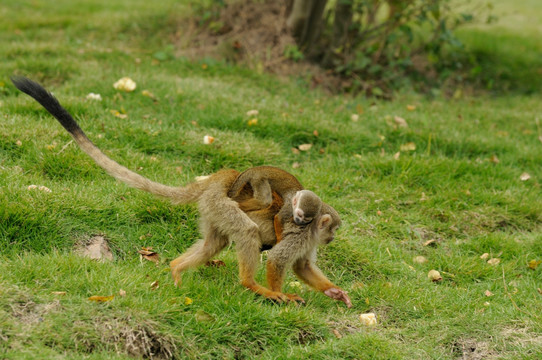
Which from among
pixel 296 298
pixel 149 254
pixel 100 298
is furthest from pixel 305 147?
pixel 100 298

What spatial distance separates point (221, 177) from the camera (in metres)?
4.24

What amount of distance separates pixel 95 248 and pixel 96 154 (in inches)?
29.5

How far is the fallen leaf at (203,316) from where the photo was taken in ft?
11.8

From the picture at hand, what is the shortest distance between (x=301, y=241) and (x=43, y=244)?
1.83 m

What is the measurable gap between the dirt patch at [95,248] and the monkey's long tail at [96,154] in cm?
61

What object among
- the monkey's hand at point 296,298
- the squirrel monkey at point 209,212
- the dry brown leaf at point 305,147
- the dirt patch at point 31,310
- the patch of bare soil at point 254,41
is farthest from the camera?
the patch of bare soil at point 254,41

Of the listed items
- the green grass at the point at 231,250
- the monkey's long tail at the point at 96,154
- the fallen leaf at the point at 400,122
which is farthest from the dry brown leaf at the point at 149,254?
the fallen leaf at the point at 400,122

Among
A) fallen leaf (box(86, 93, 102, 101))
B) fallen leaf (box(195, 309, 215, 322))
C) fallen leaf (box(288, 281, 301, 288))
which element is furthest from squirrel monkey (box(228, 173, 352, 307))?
fallen leaf (box(86, 93, 102, 101))

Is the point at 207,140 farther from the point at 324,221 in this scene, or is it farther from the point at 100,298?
the point at 100,298

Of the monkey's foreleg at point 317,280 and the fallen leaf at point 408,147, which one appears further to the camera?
the fallen leaf at point 408,147

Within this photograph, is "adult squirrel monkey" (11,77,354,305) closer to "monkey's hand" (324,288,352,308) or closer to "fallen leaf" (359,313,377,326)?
"monkey's hand" (324,288,352,308)

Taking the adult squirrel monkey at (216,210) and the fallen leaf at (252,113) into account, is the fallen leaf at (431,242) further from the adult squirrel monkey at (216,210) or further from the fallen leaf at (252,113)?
the fallen leaf at (252,113)

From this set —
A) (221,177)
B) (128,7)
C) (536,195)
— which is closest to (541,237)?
(536,195)

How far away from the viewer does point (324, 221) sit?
4.05 meters
